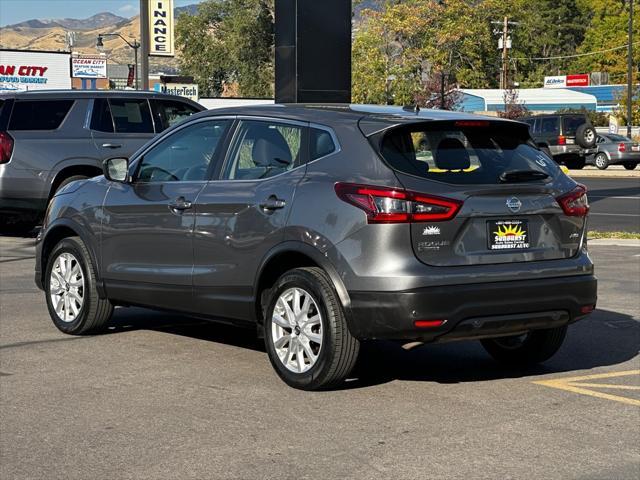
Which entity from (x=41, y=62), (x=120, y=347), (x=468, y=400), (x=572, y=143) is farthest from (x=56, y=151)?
(x=41, y=62)

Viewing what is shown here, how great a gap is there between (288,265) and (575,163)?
36.3 m

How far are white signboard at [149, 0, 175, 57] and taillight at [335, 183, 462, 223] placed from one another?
3114 cm

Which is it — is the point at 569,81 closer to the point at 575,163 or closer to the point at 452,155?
the point at 575,163

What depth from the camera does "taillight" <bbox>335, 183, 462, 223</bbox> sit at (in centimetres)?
659

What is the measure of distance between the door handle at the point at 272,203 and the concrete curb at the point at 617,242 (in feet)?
33.0

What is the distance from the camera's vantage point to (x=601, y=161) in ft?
146

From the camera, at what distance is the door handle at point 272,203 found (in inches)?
284

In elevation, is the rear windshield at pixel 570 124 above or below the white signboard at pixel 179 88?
below

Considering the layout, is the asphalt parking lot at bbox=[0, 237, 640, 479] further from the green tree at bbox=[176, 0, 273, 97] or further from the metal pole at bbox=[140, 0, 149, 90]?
the green tree at bbox=[176, 0, 273, 97]

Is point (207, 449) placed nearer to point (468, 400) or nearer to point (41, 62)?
point (468, 400)

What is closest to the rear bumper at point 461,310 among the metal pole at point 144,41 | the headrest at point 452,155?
the headrest at point 452,155

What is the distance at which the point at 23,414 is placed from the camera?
6516 mm

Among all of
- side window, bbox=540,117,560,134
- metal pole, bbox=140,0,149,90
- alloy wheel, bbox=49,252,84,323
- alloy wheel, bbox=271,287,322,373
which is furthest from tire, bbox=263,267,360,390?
side window, bbox=540,117,560,134

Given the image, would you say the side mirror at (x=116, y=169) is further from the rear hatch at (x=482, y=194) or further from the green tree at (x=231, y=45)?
the green tree at (x=231, y=45)
